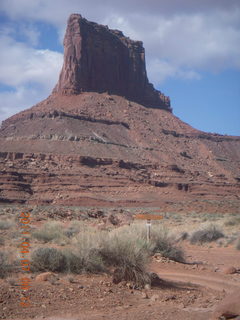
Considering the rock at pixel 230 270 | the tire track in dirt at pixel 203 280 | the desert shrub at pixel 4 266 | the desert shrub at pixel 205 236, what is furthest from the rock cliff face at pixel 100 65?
the desert shrub at pixel 4 266

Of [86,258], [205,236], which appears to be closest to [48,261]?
[86,258]

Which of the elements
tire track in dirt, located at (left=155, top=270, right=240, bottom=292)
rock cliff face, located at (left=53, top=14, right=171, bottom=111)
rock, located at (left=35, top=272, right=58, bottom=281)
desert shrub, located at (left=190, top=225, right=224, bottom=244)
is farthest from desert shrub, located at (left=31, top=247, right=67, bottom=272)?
rock cliff face, located at (left=53, top=14, right=171, bottom=111)

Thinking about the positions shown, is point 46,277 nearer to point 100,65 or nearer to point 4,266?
point 4,266

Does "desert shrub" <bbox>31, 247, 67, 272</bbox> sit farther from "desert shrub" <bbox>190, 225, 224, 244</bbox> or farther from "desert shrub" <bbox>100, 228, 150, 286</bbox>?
"desert shrub" <bbox>190, 225, 224, 244</bbox>

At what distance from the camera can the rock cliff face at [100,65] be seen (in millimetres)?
104125

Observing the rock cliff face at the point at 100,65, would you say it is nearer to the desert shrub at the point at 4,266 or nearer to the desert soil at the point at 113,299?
the desert shrub at the point at 4,266

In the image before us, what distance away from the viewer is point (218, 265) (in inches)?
494

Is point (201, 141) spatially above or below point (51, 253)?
above

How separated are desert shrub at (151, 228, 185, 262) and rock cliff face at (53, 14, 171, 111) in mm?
91150

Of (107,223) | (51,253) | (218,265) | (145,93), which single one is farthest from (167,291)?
(145,93)

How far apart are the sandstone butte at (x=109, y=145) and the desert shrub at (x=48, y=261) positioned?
36.3 meters

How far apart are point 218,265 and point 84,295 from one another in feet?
21.1

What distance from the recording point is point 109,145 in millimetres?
82812

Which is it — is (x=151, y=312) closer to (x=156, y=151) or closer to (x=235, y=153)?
(x=156, y=151)
